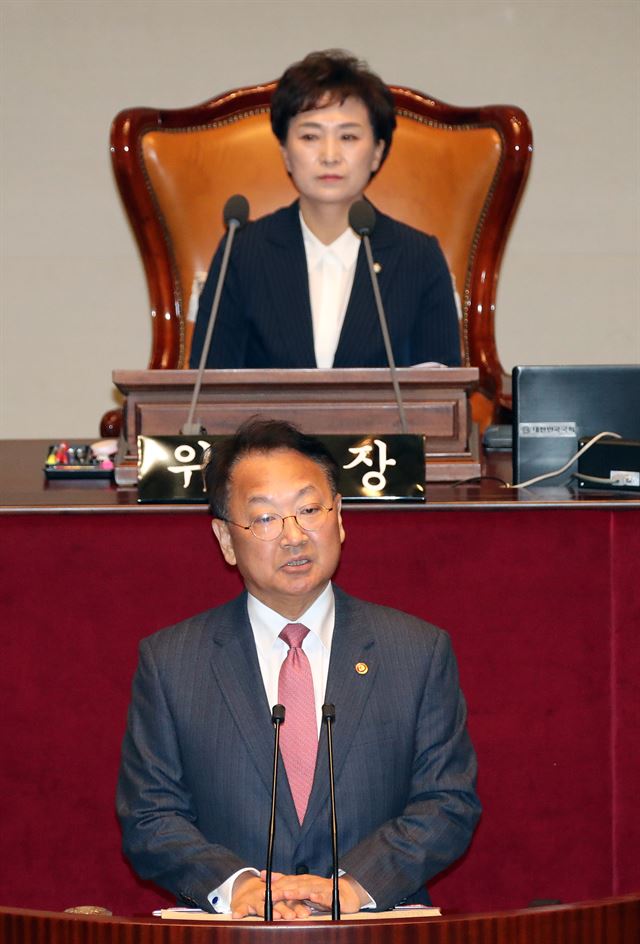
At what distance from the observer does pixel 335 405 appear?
2420 millimetres

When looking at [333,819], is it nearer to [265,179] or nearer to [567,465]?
[567,465]

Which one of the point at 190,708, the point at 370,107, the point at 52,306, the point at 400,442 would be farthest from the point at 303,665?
the point at 52,306

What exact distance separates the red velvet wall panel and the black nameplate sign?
38 millimetres

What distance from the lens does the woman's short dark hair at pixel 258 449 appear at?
184cm

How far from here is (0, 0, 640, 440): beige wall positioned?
14.4 feet

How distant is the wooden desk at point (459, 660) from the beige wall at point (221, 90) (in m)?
2.48

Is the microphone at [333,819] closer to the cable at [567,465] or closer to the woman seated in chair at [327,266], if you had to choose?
the cable at [567,465]

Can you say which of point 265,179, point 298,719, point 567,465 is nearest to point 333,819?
point 298,719

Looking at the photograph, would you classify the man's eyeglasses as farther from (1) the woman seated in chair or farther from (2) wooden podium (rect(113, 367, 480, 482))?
(1) the woman seated in chair

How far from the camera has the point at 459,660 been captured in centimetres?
217

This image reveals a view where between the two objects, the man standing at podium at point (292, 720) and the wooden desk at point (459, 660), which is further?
the wooden desk at point (459, 660)

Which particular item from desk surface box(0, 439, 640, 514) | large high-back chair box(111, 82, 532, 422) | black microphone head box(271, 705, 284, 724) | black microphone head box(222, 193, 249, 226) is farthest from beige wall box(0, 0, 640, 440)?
black microphone head box(271, 705, 284, 724)

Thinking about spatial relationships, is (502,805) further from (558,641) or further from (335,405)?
(335,405)

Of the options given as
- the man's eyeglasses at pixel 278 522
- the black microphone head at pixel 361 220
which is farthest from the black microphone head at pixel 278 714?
the black microphone head at pixel 361 220
